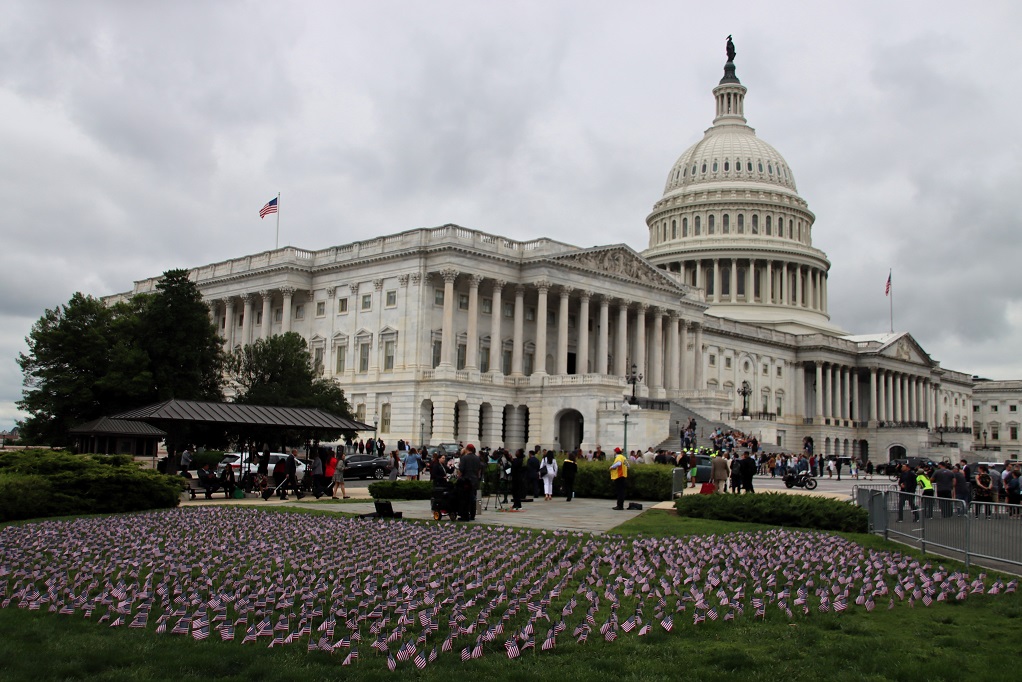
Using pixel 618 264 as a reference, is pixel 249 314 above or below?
below

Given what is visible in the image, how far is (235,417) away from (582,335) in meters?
49.5

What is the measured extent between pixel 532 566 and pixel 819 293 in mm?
136627

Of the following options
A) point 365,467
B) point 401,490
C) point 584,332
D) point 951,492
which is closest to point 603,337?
point 584,332

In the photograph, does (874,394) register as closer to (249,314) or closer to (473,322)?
(473,322)

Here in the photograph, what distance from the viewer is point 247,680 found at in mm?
10289

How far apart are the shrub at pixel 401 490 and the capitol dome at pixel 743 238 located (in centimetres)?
10374

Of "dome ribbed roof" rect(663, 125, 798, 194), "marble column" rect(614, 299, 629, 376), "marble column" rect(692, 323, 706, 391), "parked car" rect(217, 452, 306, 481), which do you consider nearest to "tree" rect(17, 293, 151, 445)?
"parked car" rect(217, 452, 306, 481)

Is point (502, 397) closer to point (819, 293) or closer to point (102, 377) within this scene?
point (102, 377)

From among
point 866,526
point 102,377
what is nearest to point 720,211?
point 102,377

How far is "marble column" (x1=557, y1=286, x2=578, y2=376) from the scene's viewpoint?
8144 centimetres

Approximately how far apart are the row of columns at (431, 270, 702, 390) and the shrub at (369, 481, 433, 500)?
41.1 m

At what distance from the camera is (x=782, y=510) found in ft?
87.0

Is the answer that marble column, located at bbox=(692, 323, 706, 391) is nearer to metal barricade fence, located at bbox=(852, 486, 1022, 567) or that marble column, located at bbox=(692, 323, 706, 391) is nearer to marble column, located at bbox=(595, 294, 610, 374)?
marble column, located at bbox=(595, 294, 610, 374)

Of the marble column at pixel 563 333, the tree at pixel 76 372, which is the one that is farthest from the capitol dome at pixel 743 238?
the tree at pixel 76 372
